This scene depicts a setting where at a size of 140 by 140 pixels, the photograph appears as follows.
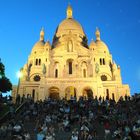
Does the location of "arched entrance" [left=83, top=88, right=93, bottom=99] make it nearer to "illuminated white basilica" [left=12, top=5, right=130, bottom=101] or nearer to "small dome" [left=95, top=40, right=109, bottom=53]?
"illuminated white basilica" [left=12, top=5, right=130, bottom=101]

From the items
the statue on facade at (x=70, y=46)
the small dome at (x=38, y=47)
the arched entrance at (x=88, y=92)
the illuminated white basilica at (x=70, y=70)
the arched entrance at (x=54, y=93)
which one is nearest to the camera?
the illuminated white basilica at (x=70, y=70)

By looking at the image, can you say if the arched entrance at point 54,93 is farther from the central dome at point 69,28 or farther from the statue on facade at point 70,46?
the central dome at point 69,28

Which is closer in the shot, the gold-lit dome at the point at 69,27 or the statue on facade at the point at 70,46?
the statue on facade at the point at 70,46

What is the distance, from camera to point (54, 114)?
79.7 ft

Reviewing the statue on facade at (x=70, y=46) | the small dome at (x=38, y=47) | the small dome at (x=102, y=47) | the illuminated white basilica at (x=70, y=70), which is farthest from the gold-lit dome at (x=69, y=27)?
the statue on facade at (x=70, y=46)

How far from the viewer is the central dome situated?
65.8 metres

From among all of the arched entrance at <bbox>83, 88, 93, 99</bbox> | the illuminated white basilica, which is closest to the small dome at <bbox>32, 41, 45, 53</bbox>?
the illuminated white basilica

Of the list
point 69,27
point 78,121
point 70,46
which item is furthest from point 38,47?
point 78,121

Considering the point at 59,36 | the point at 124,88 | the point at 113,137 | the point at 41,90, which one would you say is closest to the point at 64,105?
the point at 113,137

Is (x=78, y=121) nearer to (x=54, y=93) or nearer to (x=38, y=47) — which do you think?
(x=54, y=93)

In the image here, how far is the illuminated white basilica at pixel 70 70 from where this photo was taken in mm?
49281

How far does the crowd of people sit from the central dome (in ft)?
126

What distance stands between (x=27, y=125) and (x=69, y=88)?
28.2 metres

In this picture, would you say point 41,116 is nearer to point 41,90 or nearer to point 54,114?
point 54,114
